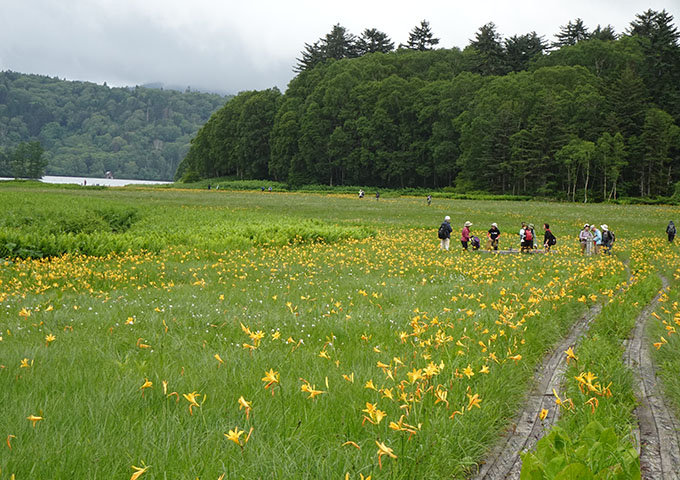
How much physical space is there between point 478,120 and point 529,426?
76.1 m

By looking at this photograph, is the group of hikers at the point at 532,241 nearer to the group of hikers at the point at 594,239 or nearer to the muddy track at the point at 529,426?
the group of hikers at the point at 594,239

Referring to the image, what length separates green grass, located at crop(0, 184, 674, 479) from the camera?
116 inches

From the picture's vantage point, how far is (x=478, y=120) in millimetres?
74375

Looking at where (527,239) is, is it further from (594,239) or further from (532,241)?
(594,239)

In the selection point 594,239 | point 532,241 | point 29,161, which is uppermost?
point 29,161

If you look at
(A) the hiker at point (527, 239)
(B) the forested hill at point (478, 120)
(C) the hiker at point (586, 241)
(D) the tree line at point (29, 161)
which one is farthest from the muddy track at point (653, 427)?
(D) the tree line at point (29, 161)

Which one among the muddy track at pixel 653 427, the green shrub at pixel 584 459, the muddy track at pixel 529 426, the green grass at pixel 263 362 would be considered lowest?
the muddy track at pixel 529 426

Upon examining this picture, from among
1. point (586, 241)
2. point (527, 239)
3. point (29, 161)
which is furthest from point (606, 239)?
point (29, 161)

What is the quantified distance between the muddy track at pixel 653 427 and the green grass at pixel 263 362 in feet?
3.44

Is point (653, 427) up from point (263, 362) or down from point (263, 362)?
down

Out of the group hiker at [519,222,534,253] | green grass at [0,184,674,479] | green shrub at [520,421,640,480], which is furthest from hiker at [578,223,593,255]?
green shrub at [520,421,640,480]

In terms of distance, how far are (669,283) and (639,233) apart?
1872cm

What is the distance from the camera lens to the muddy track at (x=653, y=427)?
347cm

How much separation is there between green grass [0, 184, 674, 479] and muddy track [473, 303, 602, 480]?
0.12 meters
